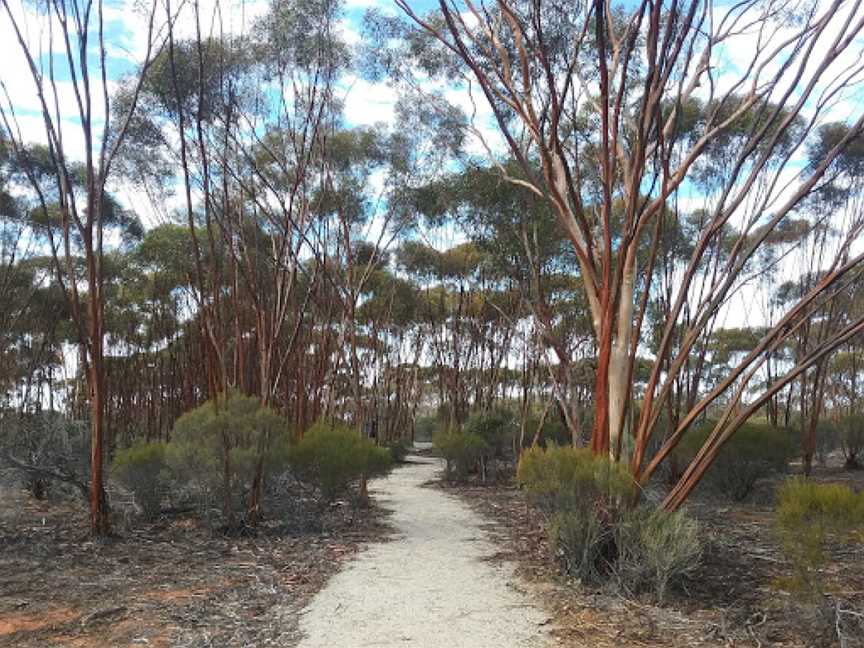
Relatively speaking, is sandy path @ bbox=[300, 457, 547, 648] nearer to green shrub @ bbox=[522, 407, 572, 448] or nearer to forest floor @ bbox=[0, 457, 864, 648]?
forest floor @ bbox=[0, 457, 864, 648]

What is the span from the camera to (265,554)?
791 cm

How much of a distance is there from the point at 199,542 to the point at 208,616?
3238 mm

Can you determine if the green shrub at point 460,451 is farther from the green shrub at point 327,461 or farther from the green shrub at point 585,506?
the green shrub at point 585,506

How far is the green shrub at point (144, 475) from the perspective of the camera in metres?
9.59

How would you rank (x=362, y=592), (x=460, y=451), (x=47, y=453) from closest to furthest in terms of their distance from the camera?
(x=362, y=592) → (x=47, y=453) → (x=460, y=451)

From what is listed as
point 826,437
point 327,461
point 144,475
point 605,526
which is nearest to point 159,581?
point 144,475

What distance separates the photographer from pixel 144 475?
9.66m

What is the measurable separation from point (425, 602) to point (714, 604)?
2.21 m

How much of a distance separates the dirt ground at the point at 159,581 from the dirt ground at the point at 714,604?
1970 mm

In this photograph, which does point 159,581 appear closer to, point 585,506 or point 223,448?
point 223,448

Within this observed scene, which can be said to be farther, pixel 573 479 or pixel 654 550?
pixel 573 479

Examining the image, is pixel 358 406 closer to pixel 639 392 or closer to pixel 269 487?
pixel 269 487

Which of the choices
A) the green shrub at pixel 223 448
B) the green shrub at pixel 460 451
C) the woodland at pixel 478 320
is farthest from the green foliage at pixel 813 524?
the green shrub at pixel 460 451

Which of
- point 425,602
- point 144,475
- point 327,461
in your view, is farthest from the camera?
point 327,461
